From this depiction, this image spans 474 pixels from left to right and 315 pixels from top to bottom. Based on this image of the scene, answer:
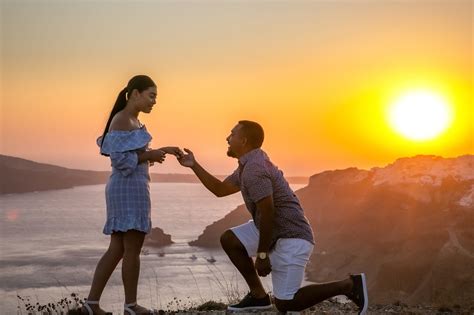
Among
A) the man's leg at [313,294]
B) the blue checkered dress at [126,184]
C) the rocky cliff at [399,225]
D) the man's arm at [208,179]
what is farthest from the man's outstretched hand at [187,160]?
the rocky cliff at [399,225]

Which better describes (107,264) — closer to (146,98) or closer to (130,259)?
(130,259)

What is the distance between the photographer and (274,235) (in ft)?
20.4

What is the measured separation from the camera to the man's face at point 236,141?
6.31m

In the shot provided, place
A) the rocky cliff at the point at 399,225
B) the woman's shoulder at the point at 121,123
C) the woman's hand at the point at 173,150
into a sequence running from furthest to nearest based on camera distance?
1. the rocky cliff at the point at 399,225
2. the woman's hand at the point at 173,150
3. the woman's shoulder at the point at 121,123

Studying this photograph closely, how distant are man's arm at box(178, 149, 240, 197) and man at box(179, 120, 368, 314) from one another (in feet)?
0.68

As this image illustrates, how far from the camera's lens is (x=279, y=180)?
6.23 metres

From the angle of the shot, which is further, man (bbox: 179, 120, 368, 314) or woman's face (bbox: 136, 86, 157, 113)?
woman's face (bbox: 136, 86, 157, 113)

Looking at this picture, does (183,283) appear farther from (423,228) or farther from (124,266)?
(124,266)

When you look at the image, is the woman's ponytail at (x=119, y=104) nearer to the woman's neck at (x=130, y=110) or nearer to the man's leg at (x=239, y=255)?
the woman's neck at (x=130, y=110)

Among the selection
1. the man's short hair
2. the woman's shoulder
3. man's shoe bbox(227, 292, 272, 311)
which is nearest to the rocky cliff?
man's shoe bbox(227, 292, 272, 311)

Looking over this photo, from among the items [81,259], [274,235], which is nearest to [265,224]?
[274,235]

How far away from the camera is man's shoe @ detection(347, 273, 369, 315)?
6.10 meters

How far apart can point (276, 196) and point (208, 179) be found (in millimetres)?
839

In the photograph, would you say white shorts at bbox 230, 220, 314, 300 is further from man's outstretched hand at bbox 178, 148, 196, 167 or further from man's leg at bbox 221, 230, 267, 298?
man's outstretched hand at bbox 178, 148, 196, 167
